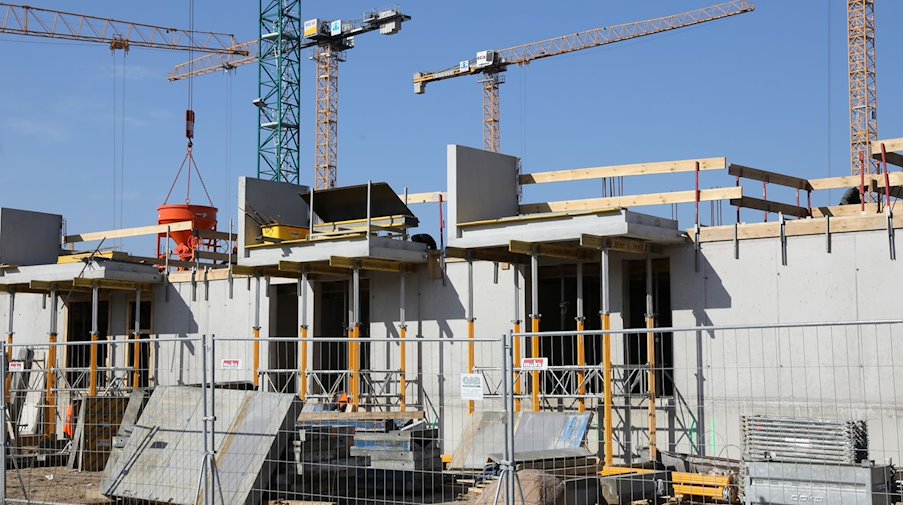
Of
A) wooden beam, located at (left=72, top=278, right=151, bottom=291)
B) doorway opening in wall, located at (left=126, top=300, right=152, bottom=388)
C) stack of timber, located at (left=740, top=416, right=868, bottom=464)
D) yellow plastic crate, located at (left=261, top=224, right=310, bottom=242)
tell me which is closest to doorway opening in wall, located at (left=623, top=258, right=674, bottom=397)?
yellow plastic crate, located at (left=261, top=224, right=310, bottom=242)

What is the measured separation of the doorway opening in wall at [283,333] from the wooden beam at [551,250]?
246 inches

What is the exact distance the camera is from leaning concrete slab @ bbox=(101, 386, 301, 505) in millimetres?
13758

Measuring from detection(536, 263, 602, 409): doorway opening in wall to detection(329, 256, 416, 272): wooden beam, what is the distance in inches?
114

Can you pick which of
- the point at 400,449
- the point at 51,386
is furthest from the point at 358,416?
the point at 51,386

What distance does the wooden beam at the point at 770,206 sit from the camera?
20.7 m

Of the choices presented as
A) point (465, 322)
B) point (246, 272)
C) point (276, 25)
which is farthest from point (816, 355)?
point (276, 25)

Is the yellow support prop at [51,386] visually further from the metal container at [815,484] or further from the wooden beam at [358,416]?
the metal container at [815,484]

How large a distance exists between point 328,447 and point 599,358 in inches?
355

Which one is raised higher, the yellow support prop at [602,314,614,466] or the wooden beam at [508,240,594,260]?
the wooden beam at [508,240,594,260]

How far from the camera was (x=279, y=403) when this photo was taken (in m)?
14.2

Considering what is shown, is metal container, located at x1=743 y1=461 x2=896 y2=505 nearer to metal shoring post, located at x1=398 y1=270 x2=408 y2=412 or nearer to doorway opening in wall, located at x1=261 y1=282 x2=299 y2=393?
metal shoring post, located at x1=398 y1=270 x2=408 y2=412

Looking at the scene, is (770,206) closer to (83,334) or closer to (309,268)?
(309,268)

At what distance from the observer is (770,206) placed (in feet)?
72.8

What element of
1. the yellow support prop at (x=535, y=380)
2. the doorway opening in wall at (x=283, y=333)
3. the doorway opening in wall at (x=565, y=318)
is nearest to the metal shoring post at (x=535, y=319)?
the yellow support prop at (x=535, y=380)
